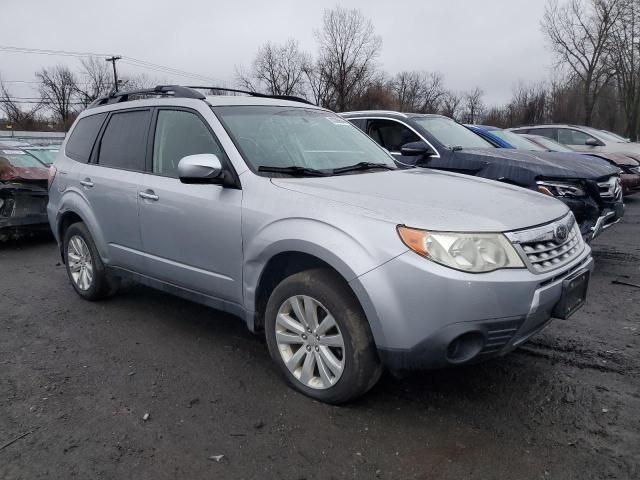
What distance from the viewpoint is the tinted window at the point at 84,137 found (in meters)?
4.74

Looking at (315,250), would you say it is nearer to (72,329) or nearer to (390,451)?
(390,451)

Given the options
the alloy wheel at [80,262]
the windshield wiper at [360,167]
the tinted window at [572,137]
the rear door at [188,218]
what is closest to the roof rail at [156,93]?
the rear door at [188,218]

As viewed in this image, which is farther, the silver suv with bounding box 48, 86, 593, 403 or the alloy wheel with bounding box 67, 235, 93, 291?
the alloy wheel with bounding box 67, 235, 93, 291

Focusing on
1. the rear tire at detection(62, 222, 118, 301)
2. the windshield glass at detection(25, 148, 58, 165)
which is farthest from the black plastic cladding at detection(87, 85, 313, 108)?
the windshield glass at detection(25, 148, 58, 165)

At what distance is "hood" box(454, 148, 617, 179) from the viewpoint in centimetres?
535

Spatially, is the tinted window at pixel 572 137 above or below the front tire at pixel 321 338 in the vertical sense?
above

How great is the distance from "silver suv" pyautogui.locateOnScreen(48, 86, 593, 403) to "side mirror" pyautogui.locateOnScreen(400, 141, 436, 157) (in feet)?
5.16

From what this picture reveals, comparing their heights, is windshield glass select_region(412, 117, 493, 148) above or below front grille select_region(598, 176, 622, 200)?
above

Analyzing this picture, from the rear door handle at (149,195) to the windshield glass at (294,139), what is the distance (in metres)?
0.78

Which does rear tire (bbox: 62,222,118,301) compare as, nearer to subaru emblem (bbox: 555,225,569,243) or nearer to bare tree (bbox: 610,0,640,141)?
subaru emblem (bbox: 555,225,569,243)

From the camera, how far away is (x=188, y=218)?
3479 mm

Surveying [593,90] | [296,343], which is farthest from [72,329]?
[593,90]

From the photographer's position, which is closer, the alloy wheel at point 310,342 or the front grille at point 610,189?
the alloy wheel at point 310,342

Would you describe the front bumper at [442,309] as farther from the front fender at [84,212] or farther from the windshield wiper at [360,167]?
the front fender at [84,212]
